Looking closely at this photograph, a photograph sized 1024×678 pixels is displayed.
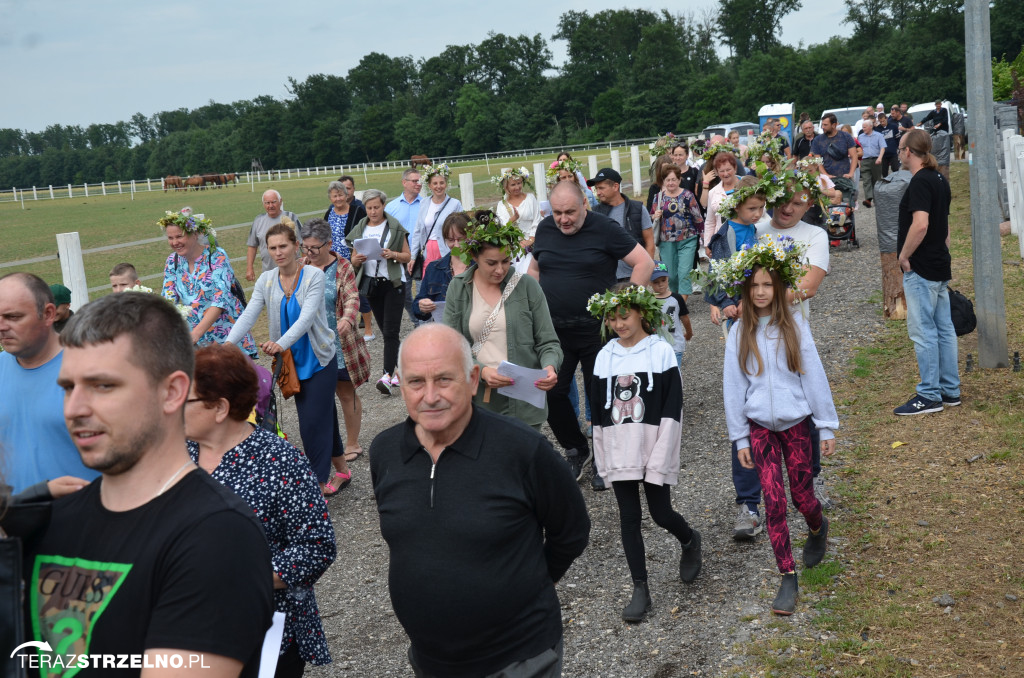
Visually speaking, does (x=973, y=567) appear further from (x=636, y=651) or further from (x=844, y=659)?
(x=636, y=651)

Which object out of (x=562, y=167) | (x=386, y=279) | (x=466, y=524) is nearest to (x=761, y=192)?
(x=562, y=167)

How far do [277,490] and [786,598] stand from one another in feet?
9.58

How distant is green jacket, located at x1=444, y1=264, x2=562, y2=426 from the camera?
5.89 metres

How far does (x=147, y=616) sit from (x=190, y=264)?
624 cm

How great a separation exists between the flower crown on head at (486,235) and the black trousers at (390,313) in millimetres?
4460

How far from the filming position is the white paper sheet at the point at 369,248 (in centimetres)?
1029

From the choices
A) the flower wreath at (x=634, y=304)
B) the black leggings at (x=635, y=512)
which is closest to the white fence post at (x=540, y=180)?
the flower wreath at (x=634, y=304)

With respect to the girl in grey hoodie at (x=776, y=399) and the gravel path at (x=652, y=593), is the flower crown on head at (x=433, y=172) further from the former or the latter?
the girl in grey hoodie at (x=776, y=399)

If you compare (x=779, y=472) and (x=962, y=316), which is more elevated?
(x=962, y=316)

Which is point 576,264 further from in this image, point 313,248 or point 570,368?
point 313,248

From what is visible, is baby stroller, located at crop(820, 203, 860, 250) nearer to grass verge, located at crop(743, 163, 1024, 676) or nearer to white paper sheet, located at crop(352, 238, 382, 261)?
grass verge, located at crop(743, 163, 1024, 676)

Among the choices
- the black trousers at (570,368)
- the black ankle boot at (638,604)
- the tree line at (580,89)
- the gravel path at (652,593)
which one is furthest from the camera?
the tree line at (580,89)

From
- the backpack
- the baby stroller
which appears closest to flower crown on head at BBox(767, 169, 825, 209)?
the backpack

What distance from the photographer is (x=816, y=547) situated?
5.45m
